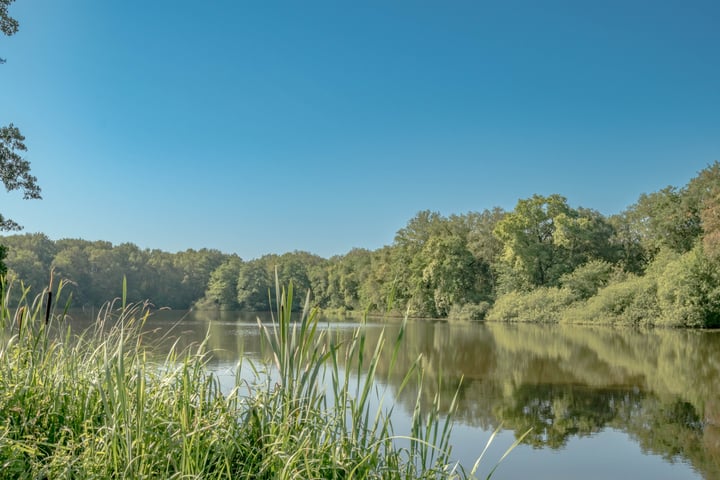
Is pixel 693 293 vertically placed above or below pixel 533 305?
above

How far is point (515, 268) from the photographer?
148 ft

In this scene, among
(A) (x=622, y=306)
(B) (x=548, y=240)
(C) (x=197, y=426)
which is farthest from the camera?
(B) (x=548, y=240)

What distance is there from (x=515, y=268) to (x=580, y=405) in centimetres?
3519

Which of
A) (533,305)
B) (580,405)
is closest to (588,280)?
(533,305)

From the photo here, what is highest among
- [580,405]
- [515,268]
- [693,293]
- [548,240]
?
[548,240]

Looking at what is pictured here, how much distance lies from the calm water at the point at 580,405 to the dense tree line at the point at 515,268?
6271 mm

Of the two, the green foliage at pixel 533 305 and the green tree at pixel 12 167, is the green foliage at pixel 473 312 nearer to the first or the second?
the green foliage at pixel 533 305

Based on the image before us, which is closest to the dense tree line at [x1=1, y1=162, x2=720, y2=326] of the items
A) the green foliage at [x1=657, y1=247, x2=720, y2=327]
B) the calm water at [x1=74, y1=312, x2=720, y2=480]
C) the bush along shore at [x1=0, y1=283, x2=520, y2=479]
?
the green foliage at [x1=657, y1=247, x2=720, y2=327]

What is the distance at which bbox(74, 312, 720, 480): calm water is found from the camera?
713cm

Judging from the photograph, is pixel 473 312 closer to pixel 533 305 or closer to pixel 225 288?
pixel 533 305

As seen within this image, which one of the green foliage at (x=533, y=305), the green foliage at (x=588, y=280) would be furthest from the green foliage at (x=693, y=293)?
the green foliage at (x=533, y=305)

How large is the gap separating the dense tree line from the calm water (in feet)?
20.6

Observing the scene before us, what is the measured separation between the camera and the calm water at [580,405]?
23.4ft

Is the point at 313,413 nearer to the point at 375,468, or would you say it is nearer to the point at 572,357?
the point at 375,468
